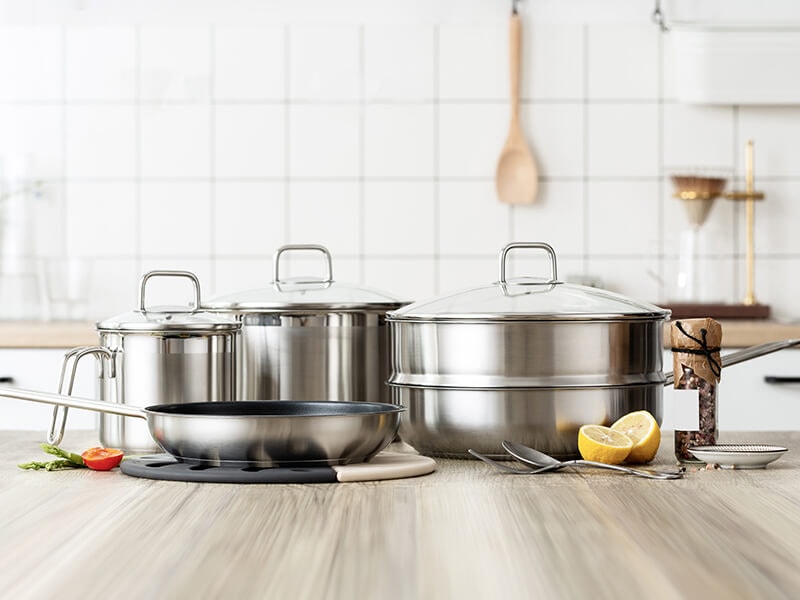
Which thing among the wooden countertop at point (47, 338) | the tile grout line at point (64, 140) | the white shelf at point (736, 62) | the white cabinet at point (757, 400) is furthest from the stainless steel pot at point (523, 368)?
the tile grout line at point (64, 140)

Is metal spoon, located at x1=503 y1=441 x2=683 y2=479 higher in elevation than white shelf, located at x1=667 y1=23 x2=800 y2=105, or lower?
lower

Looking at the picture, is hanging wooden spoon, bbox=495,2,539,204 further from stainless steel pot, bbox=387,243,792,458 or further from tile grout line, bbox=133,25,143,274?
stainless steel pot, bbox=387,243,792,458

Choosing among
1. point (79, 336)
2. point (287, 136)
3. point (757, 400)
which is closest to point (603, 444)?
point (757, 400)

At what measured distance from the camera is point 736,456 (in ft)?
3.48

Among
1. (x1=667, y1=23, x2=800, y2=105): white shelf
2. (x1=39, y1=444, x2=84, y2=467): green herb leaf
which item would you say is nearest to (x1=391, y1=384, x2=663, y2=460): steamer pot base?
(x1=39, y1=444, x2=84, y2=467): green herb leaf

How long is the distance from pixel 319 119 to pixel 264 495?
2.12 meters

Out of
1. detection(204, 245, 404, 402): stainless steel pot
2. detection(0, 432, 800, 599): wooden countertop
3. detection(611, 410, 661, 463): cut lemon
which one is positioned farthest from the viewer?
detection(204, 245, 404, 402): stainless steel pot

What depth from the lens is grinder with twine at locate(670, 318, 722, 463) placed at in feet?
3.54

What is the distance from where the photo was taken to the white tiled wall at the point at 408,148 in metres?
2.90

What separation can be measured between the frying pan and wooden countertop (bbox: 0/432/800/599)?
4cm

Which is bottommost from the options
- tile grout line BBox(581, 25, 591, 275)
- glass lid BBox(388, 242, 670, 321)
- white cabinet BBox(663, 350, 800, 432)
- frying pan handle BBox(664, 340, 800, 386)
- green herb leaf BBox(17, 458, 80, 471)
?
white cabinet BBox(663, 350, 800, 432)

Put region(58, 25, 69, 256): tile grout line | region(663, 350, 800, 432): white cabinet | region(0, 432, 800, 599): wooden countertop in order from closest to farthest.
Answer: region(0, 432, 800, 599): wooden countertop, region(663, 350, 800, 432): white cabinet, region(58, 25, 69, 256): tile grout line

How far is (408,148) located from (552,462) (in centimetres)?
197

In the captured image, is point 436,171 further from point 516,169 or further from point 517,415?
point 517,415
